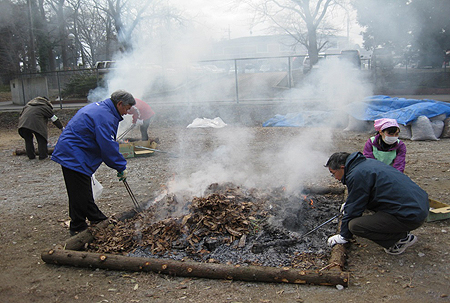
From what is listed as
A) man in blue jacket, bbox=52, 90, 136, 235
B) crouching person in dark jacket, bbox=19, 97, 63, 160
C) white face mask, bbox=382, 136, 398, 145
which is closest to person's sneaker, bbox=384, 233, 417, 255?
white face mask, bbox=382, 136, 398, 145

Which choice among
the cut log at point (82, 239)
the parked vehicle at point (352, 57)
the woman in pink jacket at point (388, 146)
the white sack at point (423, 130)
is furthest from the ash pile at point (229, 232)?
the parked vehicle at point (352, 57)

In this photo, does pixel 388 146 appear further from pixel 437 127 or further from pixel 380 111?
pixel 380 111

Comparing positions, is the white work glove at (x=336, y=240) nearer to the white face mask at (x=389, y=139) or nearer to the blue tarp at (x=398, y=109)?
the white face mask at (x=389, y=139)

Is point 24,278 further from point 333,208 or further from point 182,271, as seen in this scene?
point 333,208

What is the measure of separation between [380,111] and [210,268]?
27.2ft

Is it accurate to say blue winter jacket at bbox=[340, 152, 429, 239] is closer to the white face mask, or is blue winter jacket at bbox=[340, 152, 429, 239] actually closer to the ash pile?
the ash pile

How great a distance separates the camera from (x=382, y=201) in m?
3.29

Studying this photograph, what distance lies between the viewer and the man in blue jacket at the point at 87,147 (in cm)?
401

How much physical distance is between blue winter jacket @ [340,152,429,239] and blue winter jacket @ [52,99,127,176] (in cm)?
251

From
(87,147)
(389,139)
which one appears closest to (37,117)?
(87,147)

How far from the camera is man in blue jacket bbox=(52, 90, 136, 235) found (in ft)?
13.2

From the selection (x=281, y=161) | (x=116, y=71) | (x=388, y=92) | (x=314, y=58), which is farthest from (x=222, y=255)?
(x=388, y=92)

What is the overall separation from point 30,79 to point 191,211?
18.9m

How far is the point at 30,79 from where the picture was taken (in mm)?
19734
